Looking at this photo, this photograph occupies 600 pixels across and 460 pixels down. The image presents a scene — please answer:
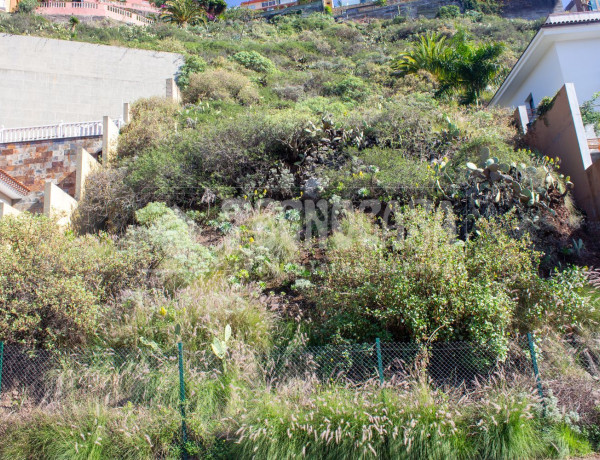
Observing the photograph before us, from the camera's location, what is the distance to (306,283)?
8.88 m

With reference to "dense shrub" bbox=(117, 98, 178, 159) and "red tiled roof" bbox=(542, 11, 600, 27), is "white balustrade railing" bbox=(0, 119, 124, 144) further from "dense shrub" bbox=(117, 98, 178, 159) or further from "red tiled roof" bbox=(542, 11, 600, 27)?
"red tiled roof" bbox=(542, 11, 600, 27)

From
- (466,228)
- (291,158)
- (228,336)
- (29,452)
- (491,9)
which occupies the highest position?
(491,9)

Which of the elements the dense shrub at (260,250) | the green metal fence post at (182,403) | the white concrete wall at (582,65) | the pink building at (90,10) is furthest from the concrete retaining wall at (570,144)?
the pink building at (90,10)

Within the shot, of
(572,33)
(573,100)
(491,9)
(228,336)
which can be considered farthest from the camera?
(491,9)

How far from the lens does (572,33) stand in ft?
53.3

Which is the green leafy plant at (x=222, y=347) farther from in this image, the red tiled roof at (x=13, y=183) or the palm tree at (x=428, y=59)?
the palm tree at (x=428, y=59)

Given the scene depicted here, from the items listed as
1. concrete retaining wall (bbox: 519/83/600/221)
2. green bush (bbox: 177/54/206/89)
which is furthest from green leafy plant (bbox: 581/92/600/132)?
green bush (bbox: 177/54/206/89)

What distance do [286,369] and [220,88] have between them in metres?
17.5

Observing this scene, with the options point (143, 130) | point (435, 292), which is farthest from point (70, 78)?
point (435, 292)

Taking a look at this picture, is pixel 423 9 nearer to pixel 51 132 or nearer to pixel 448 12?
pixel 448 12

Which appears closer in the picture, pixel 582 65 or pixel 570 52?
pixel 582 65

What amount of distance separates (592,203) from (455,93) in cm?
996

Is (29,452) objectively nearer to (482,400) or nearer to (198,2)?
(482,400)

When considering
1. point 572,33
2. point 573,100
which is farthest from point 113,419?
point 572,33
